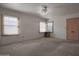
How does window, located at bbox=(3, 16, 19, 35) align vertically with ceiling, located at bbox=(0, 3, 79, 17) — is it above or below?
below

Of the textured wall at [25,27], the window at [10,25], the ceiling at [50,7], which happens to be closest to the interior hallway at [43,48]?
the textured wall at [25,27]

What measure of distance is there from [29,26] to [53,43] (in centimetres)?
63

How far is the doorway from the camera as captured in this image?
214 centimetres

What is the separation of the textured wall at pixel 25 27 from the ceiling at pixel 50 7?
10 centimetres

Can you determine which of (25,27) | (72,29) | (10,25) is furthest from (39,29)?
(72,29)

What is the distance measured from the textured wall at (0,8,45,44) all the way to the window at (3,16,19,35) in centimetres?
8

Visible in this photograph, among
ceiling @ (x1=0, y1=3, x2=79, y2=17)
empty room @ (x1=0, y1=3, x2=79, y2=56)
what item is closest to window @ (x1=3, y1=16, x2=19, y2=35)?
empty room @ (x1=0, y1=3, x2=79, y2=56)

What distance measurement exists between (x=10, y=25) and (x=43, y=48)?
833 millimetres

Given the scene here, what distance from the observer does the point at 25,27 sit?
86.7 inches

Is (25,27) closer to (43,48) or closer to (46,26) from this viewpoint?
(46,26)

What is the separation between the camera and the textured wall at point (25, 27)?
6.76ft

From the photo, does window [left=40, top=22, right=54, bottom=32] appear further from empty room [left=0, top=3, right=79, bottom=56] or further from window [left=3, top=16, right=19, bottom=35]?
window [left=3, top=16, right=19, bottom=35]

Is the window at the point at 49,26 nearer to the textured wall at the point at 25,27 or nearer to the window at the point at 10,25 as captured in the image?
the textured wall at the point at 25,27

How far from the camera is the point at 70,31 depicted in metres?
2.22
